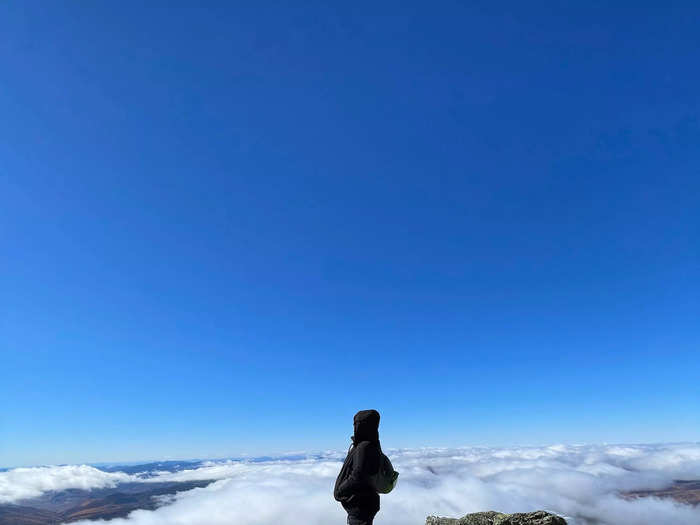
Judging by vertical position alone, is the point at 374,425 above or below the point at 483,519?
above

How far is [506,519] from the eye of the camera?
1310 cm

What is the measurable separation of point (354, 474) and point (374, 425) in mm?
1032

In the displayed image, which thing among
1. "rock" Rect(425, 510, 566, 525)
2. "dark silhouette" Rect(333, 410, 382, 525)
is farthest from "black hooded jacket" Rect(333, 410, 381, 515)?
"rock" Rect(425, 510, 566, 525)

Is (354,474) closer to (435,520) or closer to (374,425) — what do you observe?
(374,425)

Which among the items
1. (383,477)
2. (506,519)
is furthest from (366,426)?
(506,519)

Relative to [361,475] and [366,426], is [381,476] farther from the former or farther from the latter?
[366,426]

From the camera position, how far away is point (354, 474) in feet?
25.9

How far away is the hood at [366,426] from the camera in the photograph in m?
8.23

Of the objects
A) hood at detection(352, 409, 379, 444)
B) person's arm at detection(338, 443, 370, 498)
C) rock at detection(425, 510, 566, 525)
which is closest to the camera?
person's arm at detection(338, 443, 370, 498)

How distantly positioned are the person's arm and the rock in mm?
8137

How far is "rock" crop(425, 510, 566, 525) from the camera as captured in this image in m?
12.2

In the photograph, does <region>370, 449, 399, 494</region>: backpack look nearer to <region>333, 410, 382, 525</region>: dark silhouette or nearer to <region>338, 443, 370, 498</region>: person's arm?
<region>333, 410, 382, 525</region>: dark silhouette

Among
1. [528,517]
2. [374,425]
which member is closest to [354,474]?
[374,425]

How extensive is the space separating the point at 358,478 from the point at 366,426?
3.26 feet
